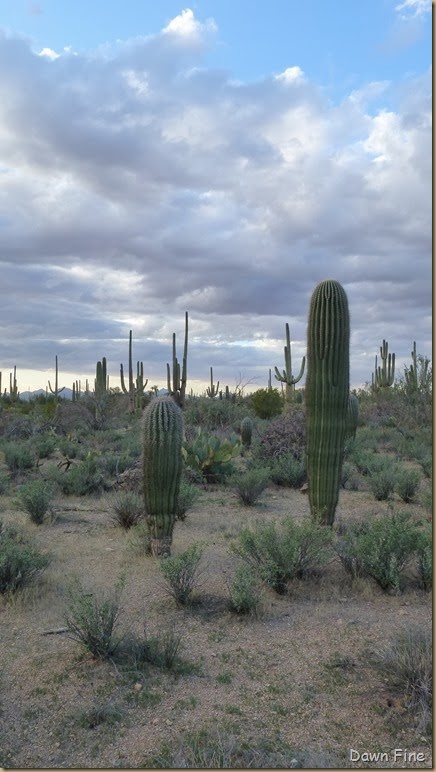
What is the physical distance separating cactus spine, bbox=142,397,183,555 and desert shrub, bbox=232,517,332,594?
120 centimetres

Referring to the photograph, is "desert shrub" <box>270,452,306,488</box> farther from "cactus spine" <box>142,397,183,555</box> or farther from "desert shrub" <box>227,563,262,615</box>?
"desert shrub" <box>227,563,262,615</box>

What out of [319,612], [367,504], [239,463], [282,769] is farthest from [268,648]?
[239,463]

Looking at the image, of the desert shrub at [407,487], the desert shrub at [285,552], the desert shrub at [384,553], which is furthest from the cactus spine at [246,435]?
the desert shrub at [384,553]

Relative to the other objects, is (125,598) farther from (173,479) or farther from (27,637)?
(173,479)

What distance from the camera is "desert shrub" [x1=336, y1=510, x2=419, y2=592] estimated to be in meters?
6.48

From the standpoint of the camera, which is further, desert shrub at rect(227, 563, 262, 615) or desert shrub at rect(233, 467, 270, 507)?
desert shrub at rect(233, 467, 270, 507)

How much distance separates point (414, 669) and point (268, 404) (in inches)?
1026

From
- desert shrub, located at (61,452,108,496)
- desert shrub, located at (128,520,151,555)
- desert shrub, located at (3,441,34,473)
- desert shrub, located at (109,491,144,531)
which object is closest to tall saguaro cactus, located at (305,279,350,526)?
desert shrub, located at (128,520,151,555)

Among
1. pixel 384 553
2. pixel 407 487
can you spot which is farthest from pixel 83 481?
pixel 384 553

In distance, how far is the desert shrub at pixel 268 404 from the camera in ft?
99.6

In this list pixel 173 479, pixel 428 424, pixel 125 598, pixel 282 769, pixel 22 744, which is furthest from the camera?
pixel 428 424

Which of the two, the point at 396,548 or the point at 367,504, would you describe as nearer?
the point at 396,548

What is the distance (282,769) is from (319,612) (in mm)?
2404

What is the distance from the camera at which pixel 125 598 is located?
641 cm
